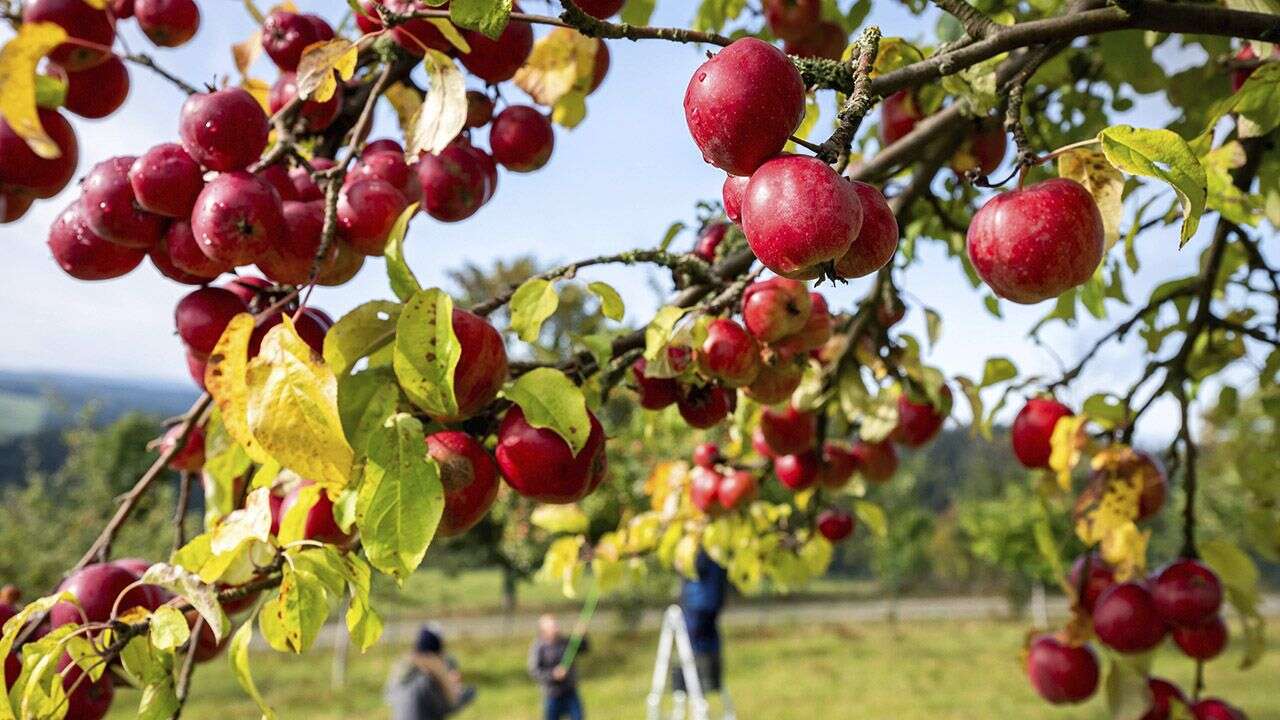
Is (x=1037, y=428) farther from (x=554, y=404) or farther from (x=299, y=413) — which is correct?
(x=299, y=413)

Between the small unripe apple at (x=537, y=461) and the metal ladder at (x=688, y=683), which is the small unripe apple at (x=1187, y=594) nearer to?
the small unripe apple at (x=537, y=461)

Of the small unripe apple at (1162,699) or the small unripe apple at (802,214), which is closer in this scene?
the small unripe apple at (802,214)

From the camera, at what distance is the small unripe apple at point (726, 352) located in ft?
3.60

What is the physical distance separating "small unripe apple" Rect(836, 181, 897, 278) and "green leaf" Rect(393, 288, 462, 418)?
342mm

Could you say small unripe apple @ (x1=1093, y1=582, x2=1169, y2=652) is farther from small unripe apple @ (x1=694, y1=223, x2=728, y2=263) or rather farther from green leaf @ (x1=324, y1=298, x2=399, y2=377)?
green leaf @ (x1=324, y1=298, x2=399, y2=377)

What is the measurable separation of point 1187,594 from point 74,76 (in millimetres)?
Result: 1852

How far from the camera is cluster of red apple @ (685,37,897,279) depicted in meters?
0.59

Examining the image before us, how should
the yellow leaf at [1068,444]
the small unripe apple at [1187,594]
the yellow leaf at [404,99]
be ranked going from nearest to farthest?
the yellow leaf at [404,99] < the small unripe apple at [1187,594] < the yellow leaf at [1068,444]

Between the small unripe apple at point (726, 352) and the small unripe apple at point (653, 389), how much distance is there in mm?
78

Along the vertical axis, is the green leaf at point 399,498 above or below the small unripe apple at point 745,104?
below

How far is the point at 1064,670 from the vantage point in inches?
62.8

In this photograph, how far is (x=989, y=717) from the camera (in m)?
8.59

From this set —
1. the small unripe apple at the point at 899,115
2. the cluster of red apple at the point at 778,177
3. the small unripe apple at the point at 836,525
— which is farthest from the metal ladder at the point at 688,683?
the cluster of red apple at the point at 778,177

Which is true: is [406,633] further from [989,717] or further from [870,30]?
[870,30]
